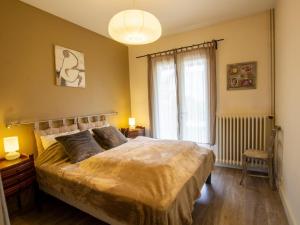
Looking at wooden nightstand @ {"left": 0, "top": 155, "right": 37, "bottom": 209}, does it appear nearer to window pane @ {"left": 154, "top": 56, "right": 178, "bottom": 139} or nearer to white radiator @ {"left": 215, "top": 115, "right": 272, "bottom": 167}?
window pane @ {"left": 154, "top": 56, "right": 178, "bottom": 139}

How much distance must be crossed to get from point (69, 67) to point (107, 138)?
1343 millimetres

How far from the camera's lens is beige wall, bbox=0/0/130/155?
7.34ft

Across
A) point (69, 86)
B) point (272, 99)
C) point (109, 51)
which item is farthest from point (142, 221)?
point (109, 51)

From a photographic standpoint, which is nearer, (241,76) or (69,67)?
(69,67)

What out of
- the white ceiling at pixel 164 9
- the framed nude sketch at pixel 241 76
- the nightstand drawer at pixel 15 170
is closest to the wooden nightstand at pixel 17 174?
the nightstand drawer at pixel 15 170

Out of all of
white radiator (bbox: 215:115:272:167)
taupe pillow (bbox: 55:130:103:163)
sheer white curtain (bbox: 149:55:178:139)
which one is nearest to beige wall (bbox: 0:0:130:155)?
taupe pillow (bbox: 55:130:103:163)

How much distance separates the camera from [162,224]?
1311 millimetres

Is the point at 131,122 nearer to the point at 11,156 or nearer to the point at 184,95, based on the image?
the point at 184,95

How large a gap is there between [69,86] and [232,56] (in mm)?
2880

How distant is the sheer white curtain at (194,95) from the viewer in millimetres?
3396

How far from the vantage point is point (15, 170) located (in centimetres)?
194

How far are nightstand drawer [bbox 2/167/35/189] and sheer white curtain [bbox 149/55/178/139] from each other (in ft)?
7.99

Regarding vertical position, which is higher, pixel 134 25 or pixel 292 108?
pixel 134 25

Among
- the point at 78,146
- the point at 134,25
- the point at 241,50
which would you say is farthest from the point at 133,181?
the point at 241,50
